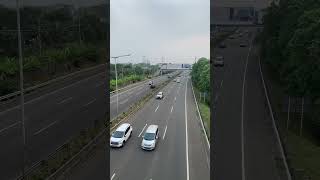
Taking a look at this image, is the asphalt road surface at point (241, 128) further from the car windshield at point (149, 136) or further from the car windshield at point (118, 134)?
the car windshield at point (118, 134)

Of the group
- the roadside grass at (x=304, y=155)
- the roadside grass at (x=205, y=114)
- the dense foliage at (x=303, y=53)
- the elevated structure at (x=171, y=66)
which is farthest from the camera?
the elevated structure at (x=171, y=66)

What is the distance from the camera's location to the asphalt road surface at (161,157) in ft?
72.1

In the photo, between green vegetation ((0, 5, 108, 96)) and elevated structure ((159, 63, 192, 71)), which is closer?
green vegetation ((0, 5, 108, 96))

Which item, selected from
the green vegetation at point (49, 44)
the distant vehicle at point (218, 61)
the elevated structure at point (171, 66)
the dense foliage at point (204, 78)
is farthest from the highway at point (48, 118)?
the elevated structure at point (171, 66)

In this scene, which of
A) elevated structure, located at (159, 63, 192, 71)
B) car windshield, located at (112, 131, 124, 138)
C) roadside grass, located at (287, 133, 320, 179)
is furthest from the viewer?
Result: elevated structure, located at (159, 63, 192, 71)

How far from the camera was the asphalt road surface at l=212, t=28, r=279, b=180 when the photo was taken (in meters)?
21.2

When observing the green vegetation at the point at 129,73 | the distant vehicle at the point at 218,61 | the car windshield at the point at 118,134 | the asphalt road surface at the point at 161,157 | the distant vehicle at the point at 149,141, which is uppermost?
the distant vehicle at the point at 218,61

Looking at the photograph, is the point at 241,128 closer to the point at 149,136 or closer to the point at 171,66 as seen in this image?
the point at 149,136

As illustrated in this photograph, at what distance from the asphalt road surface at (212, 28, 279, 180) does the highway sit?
7.91 m

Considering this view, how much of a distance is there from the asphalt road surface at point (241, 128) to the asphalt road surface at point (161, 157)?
140 centimetres

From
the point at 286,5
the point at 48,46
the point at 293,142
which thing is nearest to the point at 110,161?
the point at 293,142

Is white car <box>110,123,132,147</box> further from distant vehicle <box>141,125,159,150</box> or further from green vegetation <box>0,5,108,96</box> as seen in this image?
green vegetation <box>0,5,108,96</box>

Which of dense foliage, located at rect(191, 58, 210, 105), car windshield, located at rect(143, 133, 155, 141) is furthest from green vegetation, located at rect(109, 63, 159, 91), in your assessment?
dense foliage, located at rect(191, 58, 210, 105)

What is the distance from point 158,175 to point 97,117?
8.68 m
